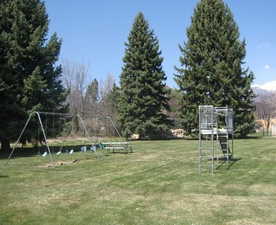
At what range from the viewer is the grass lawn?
5.53 metres

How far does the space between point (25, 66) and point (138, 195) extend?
13.6 metres

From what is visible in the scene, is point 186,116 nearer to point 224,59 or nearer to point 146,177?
point 224,59

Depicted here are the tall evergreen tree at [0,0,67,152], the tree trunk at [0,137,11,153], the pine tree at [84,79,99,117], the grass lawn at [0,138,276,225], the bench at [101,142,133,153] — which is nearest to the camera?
the grass lawn at [0,138,276,225]

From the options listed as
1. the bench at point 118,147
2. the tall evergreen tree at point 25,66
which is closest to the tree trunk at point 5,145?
the tall evergreen tree at point 25,66

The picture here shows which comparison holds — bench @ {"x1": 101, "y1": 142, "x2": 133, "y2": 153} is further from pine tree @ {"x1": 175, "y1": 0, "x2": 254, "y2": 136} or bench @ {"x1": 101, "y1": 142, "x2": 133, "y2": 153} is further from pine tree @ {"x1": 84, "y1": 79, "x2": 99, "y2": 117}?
pine tree @ {"x1": 84, "y1": 79, "x2": 99, "y2": 117}

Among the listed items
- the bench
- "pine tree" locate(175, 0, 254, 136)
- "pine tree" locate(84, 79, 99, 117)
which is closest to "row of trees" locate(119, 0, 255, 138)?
"pine tree" locate(175, 0, 254, 136)

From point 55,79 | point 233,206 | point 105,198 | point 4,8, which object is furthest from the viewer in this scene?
point 55,79

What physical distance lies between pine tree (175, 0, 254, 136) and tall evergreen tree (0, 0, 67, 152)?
13934mm

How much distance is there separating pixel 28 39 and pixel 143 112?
14.4 metres

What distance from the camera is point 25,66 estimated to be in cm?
1847

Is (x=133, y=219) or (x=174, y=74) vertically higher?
(x=174, y=74)

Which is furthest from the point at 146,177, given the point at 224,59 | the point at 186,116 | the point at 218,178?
the point at 224,59

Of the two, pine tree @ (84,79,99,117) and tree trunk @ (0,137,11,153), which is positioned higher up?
pine tree @ (84,79,99,117)

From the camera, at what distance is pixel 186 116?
30016 millimetres
